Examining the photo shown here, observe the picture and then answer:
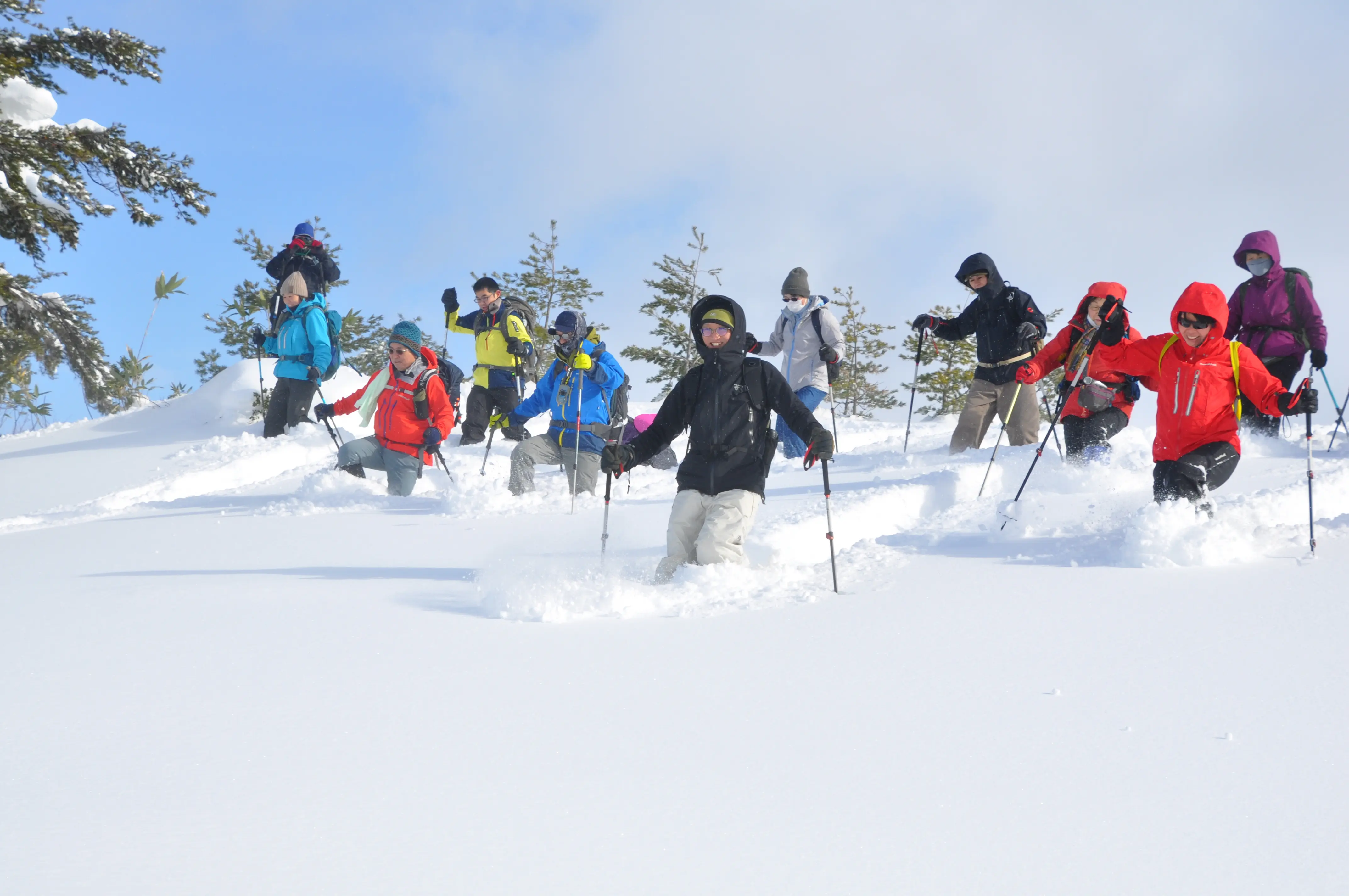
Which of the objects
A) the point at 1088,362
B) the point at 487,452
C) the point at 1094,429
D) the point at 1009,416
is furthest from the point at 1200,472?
the point at 487,452

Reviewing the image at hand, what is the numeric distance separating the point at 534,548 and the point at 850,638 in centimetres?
288

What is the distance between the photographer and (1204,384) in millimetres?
5629

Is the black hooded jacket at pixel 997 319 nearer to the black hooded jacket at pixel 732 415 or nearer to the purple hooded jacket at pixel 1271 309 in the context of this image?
the purple hooded jacket at pixel 1271 309

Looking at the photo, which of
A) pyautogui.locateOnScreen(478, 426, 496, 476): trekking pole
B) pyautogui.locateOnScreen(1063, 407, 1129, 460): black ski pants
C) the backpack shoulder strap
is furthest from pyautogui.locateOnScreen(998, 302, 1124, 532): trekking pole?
pyautogui.locateOnScreen(478, 426, 496, 476): trekking pole

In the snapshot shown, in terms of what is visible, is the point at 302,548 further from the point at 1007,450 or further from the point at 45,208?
the point at 45,208

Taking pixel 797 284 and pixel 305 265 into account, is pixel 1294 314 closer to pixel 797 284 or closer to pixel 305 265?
pixel 797 284

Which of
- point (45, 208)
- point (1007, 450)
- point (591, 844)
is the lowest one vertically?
point (591, 844)

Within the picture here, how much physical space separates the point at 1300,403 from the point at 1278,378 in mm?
4196

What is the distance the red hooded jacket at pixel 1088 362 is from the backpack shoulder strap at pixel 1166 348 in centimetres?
163

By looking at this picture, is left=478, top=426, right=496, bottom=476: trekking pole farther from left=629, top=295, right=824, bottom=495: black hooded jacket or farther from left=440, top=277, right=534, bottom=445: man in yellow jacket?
left=629, top=295, right=824, bottom=495: black hooded jacket

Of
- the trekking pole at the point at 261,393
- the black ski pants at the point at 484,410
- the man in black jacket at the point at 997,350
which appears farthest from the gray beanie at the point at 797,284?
the trekking pole at the point at 261,393

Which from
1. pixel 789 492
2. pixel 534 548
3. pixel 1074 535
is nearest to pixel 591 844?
pixel 534 548

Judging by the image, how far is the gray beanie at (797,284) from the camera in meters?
10.7

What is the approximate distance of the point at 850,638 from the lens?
354 centimetres
